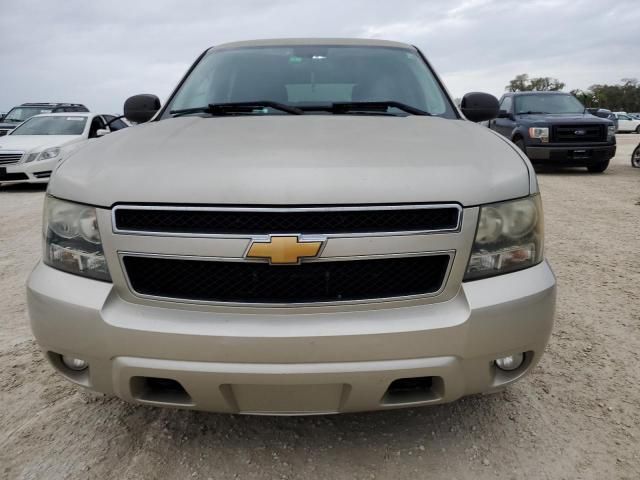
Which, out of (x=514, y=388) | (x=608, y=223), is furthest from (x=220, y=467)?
(x=608, y=223)

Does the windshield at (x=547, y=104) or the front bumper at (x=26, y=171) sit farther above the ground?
the windshield at (x=547, y=104)

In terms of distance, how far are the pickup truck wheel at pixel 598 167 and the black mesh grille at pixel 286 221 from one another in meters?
11.3

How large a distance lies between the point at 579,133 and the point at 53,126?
11.2 m

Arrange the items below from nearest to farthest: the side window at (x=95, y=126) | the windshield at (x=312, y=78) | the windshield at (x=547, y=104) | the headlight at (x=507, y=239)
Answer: the headlight at (x=507, y=239) → the windshield at (x=312, y=78) → the side window at (x=95, y=126) → the windshield at (x=547, y=104)

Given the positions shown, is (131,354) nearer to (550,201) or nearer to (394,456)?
(394,456)

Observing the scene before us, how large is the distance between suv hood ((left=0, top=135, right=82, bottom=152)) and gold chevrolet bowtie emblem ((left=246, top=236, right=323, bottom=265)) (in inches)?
371

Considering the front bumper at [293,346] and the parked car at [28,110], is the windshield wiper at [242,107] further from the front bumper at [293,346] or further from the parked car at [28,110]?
the parked car at [28,110]

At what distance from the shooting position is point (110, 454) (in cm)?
197

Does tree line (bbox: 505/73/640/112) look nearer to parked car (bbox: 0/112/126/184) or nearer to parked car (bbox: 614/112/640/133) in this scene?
parked car (bbox: 614/112/640/133)

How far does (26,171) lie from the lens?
9.25 m

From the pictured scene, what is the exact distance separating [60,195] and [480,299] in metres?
1.49

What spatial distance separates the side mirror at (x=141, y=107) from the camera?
308cm

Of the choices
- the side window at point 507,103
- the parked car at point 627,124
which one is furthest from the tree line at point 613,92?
the side window at point 507,103

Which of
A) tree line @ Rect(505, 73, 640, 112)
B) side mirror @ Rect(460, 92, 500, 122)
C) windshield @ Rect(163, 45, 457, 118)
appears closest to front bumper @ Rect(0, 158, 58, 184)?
windshield @ Rect(163, 45, 457, 118)
